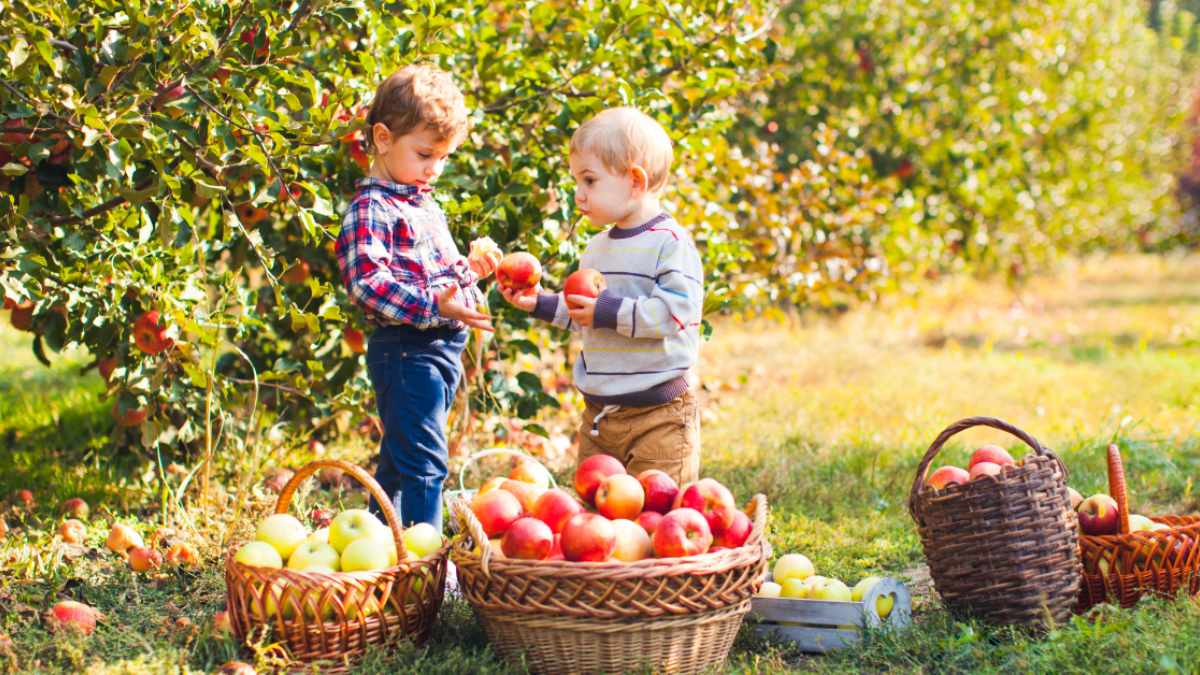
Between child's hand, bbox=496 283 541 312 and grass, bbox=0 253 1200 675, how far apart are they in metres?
0.82

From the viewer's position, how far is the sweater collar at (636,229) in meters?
2.46

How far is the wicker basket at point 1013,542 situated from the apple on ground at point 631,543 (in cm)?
78

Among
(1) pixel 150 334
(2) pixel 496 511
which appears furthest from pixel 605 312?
(1) pixel 150 334

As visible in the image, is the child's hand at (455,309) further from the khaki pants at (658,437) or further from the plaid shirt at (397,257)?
the khaki pants at (658,437)

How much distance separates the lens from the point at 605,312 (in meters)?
2.29

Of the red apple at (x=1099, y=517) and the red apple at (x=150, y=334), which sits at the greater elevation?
the red apple at (x=150, y=334)

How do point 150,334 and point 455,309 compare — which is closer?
point 455,309

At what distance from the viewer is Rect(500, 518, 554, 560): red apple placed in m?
1.94

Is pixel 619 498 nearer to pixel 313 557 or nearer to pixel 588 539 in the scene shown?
pixel 588 539

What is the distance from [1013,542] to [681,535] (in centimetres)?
87

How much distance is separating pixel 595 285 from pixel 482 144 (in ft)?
4.47

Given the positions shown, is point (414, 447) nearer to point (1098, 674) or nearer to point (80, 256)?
point (80, 256)

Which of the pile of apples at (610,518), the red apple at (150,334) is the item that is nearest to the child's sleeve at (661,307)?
the pile of apples at (610,518)

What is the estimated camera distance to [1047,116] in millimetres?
8094
